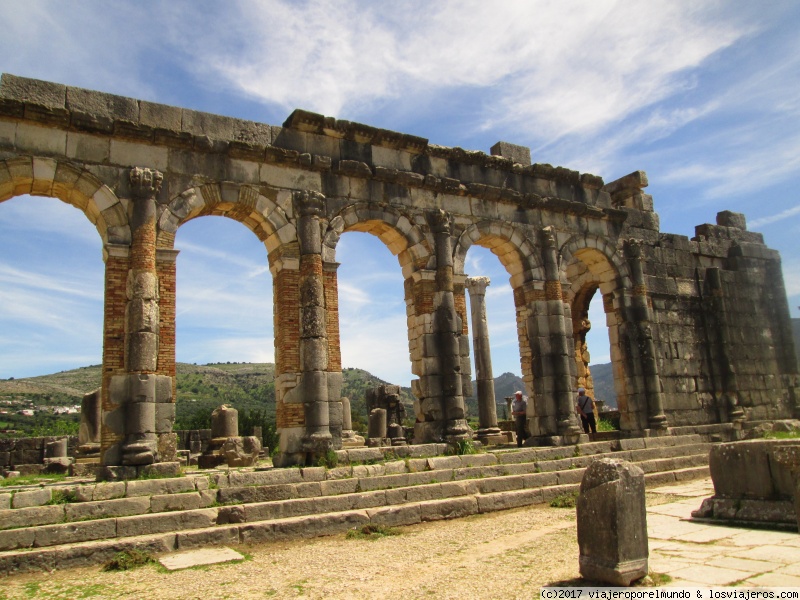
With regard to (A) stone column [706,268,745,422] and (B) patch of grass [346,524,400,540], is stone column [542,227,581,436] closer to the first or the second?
(A) stone column [706,268,745,422]

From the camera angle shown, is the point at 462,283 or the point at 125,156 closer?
the point at 125,156

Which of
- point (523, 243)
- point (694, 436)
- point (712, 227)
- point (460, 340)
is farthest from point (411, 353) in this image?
point (712, 227)

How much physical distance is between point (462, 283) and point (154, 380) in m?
6.53

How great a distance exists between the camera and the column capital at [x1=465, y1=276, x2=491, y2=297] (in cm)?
2080

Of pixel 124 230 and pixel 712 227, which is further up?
pixel 712 227

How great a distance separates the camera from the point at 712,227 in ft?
59.3

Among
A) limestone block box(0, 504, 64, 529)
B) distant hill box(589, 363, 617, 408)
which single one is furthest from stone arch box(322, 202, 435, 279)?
distant hill box(589, 363, 617, 408)

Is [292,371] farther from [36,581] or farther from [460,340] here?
[36,581]

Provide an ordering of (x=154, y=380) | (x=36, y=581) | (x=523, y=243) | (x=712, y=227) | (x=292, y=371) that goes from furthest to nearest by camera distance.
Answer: (x=712, y=227)
(x=523, y=243)
(x=292, y=371)
(x=154, y=380)
(x=36, y=581)

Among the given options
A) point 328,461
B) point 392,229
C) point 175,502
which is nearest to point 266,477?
point 328,461

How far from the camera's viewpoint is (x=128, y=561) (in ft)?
22.2

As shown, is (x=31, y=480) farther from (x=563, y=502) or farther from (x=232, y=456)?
(x=563, y=502)

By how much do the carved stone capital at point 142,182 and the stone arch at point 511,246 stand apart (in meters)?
6.45

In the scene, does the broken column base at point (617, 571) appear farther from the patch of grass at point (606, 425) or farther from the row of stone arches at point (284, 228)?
the patch of grass at point (606, 425)
